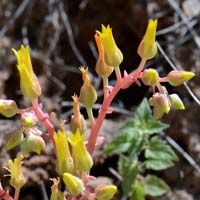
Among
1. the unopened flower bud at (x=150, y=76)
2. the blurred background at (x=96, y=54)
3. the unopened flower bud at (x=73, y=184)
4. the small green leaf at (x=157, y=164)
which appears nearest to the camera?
the unopened flower bud at (x=73, y=184)

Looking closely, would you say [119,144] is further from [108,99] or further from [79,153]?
[79,153]

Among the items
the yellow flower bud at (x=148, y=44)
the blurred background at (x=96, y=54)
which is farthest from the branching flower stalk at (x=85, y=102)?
the blurred background at (x=96, y=54)

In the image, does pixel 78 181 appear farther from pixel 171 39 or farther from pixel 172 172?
pixel 171 39

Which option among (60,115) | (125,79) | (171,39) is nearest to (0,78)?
(60,115)

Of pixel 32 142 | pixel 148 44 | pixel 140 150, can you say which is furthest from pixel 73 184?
pixel 140 150

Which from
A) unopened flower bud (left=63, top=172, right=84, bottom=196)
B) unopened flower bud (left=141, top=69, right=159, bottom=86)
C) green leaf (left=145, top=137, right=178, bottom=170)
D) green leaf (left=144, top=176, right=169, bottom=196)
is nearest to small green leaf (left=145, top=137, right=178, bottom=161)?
green leaf (left=145, top=137, right=178, bottom=170)

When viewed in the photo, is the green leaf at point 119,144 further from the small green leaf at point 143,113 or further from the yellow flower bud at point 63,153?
the yellow flower bud at point 63,153

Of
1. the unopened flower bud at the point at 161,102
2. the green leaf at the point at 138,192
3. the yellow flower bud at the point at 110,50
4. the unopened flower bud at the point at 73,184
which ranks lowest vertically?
the green leaf at the point at 138,192
